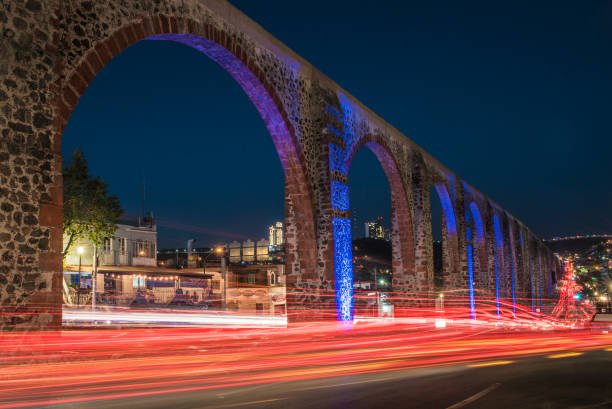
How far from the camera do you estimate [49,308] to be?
21.7 feet

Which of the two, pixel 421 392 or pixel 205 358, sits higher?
pixel 421 392

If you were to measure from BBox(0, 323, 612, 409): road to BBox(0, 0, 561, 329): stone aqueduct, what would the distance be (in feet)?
2.66

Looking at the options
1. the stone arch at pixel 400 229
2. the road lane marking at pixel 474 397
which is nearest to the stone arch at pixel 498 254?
the stone arch at pixel 400 229

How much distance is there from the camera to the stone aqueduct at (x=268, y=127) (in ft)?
21.4

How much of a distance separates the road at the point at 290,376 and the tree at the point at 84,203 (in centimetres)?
1001

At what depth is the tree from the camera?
59.6 ft

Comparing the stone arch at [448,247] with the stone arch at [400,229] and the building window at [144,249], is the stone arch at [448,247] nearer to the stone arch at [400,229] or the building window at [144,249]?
the stone arch at [400,229]

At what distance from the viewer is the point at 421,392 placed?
498cm

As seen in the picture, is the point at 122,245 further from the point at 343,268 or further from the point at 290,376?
the point at 290,376

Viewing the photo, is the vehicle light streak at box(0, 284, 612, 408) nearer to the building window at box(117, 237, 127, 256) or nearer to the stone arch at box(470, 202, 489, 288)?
the stone arch at box(470, 202, 489, 288)

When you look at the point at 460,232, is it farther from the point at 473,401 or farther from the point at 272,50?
the point at 473,401

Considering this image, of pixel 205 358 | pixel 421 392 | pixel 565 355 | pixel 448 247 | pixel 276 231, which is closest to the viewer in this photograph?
pixel 421 392

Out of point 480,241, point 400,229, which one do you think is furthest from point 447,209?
point 480,241

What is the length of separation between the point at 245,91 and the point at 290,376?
680cm
